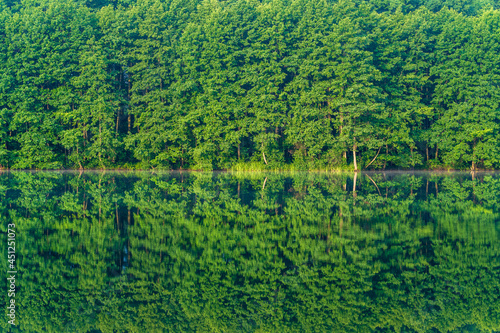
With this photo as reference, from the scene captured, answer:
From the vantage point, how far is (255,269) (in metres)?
6.33

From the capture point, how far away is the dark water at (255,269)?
4805 millimetres

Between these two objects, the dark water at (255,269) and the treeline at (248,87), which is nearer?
the dark water at (255,269)

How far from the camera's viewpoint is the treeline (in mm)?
32188

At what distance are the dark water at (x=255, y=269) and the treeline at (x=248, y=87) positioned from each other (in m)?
21.6

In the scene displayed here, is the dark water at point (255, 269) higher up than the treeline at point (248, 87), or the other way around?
the treeline at point (248, 87)

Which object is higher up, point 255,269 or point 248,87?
point 248,87

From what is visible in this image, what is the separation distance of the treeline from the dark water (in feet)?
70.9

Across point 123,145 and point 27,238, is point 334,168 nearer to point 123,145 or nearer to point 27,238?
point 123,145

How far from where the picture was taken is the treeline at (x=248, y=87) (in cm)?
3219

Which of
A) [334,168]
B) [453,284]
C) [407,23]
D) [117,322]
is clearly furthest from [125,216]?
[407,23]

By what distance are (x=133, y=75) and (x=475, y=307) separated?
34.4m

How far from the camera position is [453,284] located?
5715 mm

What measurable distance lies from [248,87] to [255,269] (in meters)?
31.1

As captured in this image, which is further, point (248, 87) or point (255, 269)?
point (248, 87)
